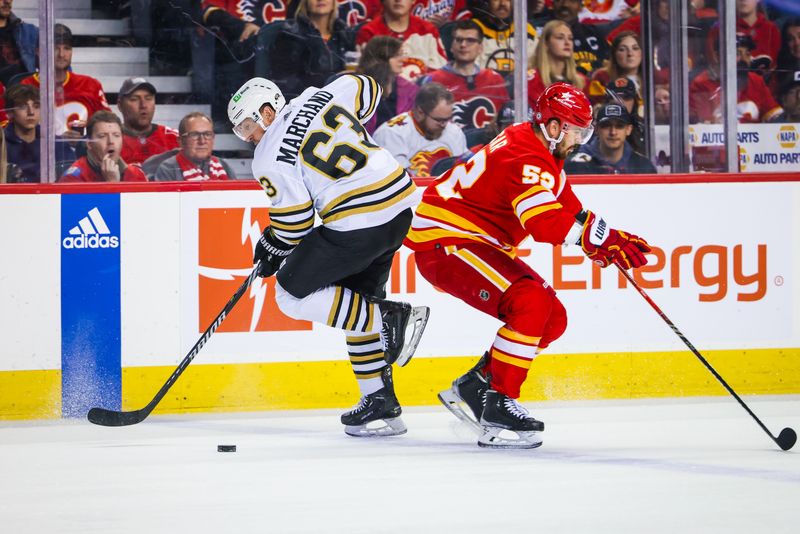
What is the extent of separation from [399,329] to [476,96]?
1570 millimetres

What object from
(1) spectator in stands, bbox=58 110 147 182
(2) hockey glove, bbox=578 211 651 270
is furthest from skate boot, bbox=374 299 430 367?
(1) spectator in stands, bbox=58 110 147 182

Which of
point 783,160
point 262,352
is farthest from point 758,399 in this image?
point 262,352

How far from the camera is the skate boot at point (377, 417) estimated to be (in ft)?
12.7

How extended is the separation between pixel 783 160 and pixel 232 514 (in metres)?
3.19

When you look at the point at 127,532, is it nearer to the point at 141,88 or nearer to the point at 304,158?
the point at 304,158

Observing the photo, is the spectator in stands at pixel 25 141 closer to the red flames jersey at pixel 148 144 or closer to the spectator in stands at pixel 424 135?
the red flames jersey at pixel 148 144

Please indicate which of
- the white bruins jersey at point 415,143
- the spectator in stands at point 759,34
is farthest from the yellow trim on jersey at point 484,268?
the spectator in stands at point 759,34

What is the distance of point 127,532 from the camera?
2.62m

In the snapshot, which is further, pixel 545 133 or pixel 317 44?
pixel 317 44

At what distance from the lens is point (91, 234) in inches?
168

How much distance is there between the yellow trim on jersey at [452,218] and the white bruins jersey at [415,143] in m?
1.12

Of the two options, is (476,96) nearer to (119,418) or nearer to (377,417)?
(377,417)

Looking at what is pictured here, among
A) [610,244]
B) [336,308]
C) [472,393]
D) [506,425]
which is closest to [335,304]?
[336,308]

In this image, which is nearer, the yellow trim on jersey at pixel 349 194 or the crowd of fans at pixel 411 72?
the yellow trim on jersey at pixel 349 194
